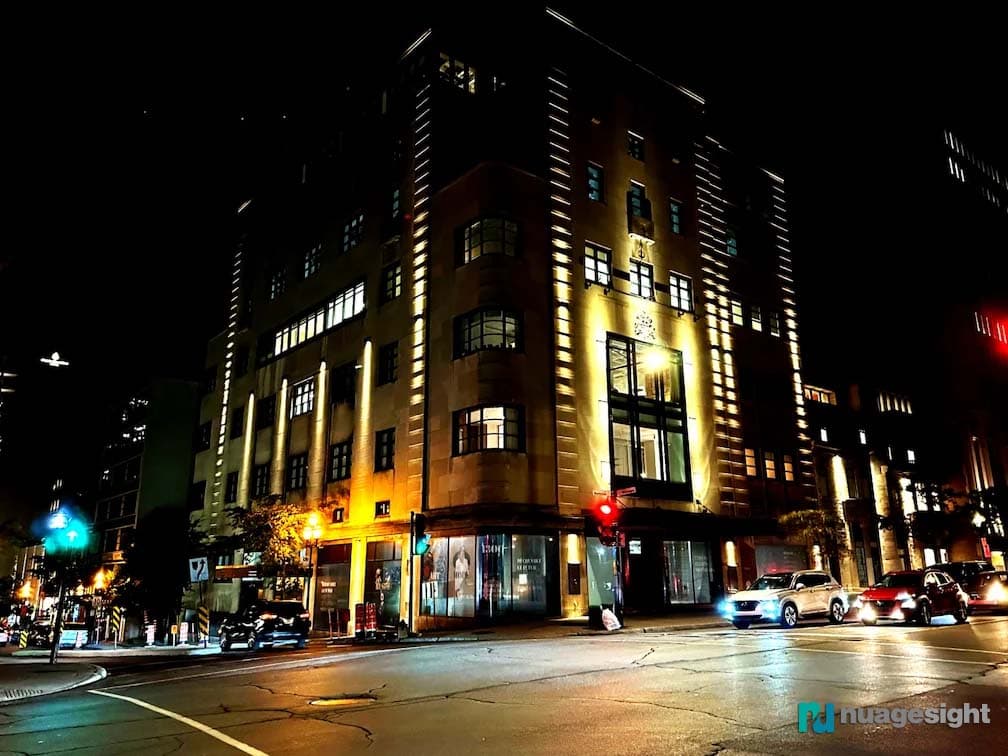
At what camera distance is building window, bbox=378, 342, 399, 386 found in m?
35.3

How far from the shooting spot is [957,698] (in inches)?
355

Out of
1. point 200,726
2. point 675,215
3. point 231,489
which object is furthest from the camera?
point 231,489

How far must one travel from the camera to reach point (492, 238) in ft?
105

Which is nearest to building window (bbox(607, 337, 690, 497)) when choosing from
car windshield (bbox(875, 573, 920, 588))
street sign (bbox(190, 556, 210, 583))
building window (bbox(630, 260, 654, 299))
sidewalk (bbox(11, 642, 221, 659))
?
building window (bbox(630, 260, 654, 299))

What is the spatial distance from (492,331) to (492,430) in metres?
4.26

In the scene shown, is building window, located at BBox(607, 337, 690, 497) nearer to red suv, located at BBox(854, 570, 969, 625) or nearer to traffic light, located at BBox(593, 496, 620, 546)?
traffic light, located at BBox(593, 496, 620, 546)

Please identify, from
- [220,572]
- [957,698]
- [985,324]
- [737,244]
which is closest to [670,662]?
[957,698]

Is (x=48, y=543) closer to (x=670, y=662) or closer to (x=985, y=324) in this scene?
(x=670, y=662)

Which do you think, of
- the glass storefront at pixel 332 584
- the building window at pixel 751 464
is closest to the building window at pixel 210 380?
the glass storefront at pixel 332 584

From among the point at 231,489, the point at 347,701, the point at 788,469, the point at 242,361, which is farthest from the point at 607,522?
the point at 242,361

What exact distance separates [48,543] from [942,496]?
168ft

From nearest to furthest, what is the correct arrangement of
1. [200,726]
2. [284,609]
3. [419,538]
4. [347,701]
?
1. [200,726]
2. [347,701]
3. [284,609]
4. [419,538]

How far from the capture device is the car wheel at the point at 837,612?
24.4 metres
